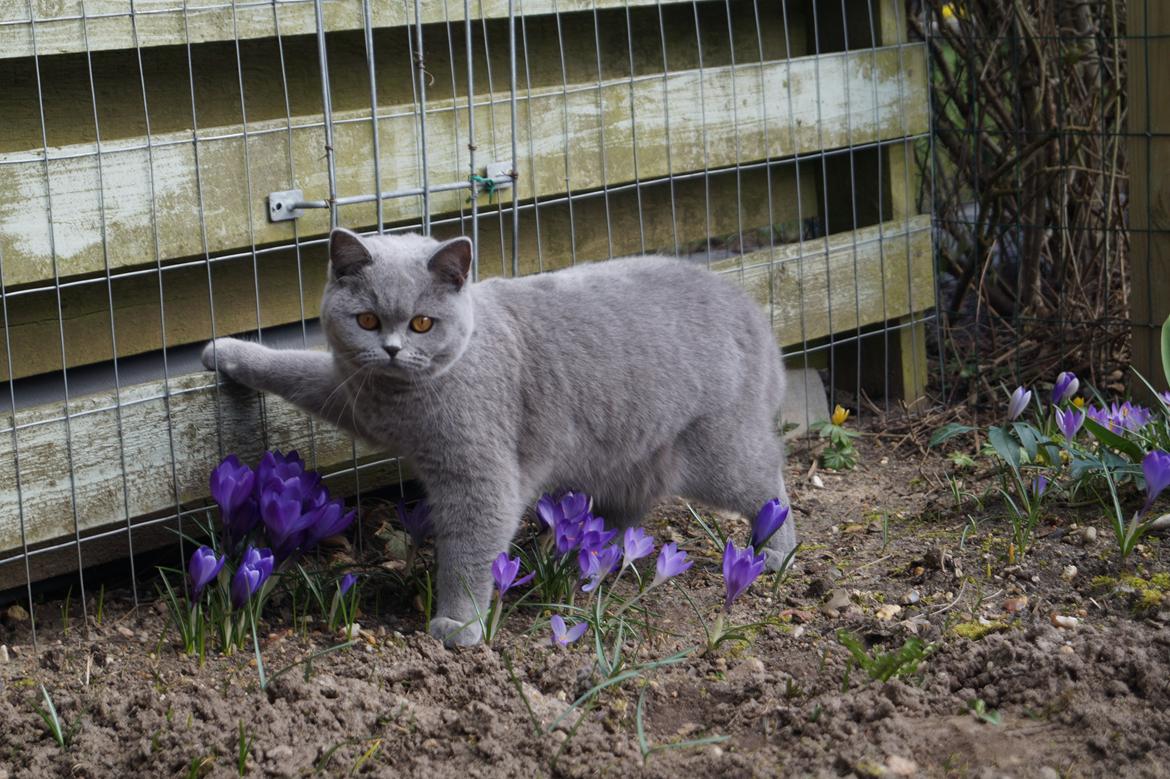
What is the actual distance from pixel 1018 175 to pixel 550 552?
9.26ft

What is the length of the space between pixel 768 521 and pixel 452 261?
3.96 ft

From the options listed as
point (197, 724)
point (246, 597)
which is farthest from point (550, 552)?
point (197, 724)

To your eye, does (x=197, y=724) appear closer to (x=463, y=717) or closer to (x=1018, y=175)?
(x=463, y=717)

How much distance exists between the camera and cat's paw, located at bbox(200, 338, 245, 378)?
141 inches

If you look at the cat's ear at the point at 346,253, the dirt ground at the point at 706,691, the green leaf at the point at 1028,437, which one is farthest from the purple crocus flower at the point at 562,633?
the green leaf at the point at 1028,437

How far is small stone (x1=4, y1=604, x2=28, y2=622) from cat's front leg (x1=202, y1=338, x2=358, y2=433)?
86 centimetres

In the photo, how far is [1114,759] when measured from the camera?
2.46 m

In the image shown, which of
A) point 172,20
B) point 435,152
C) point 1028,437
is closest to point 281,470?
point 435,152

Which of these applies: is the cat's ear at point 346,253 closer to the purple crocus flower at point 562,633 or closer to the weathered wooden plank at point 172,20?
the weathered wooden plank at point 172,20

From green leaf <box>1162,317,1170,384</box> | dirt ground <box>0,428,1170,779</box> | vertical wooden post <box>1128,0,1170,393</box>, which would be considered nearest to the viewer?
dirt ground <box>0,428,1170,779</box>

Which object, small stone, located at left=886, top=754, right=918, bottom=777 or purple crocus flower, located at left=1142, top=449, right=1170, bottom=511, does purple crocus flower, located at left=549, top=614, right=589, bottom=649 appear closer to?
small stone, located at left=886, top=754, right=918, bottom=777

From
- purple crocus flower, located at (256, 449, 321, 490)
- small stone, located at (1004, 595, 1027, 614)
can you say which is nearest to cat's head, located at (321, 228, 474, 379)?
purple crocus flower, located at (256, 449, 321, 490)

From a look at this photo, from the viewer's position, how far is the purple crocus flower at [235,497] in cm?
336

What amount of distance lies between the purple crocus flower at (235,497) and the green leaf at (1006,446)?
2226mm
